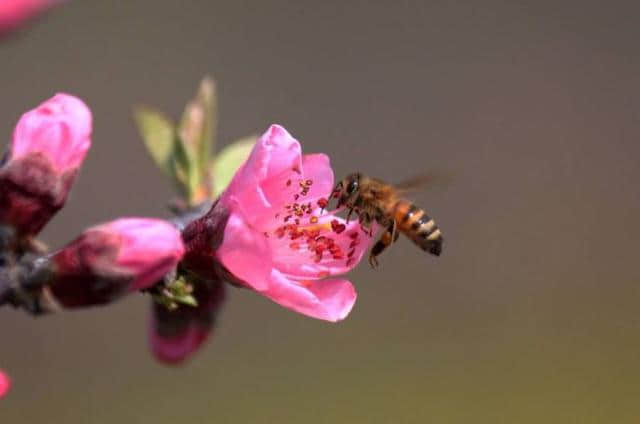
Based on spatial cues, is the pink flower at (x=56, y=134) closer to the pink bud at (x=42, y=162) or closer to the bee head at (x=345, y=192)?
the pink bud at (x=42, y=162)

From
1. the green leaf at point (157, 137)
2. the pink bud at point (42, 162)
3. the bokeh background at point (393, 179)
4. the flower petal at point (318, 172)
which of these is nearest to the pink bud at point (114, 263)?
the pink bud at point (42, 162)

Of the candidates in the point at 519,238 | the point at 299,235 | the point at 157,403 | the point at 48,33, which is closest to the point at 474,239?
the point at 519,238

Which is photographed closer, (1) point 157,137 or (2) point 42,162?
(2) point 42,162

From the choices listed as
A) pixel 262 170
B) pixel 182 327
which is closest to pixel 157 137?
pixel 182 327

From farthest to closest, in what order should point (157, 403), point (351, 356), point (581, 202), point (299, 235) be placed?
point (581, 202), point (351, 356), point (157, 403), point (299, 235)

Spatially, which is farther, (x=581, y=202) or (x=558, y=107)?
(x=558, y=107)

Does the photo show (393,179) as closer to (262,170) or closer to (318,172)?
(318,172)

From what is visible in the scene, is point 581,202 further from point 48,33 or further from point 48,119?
point 48,119

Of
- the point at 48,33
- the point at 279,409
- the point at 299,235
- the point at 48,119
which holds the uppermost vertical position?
the point at 48,119
